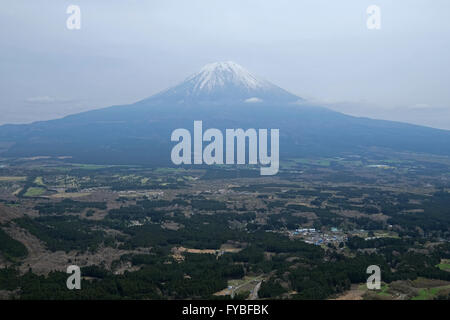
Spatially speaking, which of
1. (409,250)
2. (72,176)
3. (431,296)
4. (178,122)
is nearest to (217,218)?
(409,250)

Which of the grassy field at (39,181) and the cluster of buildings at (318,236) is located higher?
the grassy field at (39,181)

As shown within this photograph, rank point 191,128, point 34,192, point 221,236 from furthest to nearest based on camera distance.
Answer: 1. point 191,128
2. point 34,192
3. point 221,236

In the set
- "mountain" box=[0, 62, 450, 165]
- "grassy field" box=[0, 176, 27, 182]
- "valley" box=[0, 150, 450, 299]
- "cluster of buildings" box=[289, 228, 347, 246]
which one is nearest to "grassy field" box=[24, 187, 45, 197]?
"valley" box=[0, 150, 450, 299]

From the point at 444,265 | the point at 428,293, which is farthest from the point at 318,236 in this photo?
the point at 428,293

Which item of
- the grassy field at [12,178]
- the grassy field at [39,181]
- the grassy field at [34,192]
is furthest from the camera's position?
the grassy field at [12,178]

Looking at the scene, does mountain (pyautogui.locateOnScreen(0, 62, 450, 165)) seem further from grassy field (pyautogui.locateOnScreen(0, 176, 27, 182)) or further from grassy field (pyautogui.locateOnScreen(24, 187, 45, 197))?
grassy field (pyautogui.locateOnScreen(24, 187, 45, 197))

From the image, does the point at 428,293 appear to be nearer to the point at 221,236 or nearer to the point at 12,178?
the point at 221,236

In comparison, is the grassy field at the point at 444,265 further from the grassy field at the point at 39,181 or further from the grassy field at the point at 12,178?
the grassy field at the point at 12,178

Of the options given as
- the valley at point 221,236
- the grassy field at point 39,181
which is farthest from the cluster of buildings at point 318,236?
the grassy field at point 39,181

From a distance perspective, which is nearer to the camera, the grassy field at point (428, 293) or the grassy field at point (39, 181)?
the grassy field at point (428, 293)

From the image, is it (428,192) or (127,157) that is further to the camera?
(127,157)
